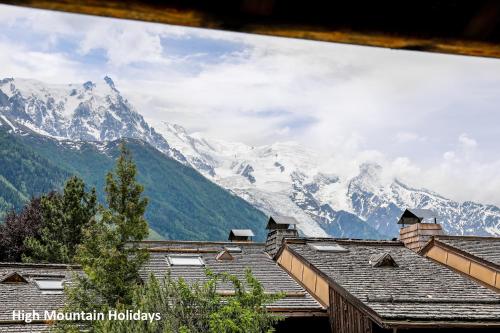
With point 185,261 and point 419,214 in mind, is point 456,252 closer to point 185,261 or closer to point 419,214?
→ point 419,214

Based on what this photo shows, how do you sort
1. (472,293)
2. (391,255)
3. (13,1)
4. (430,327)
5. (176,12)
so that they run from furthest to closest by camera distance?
1. (391,255)
2. (472,293)
3. (430,327)
4. (176,12)
5. (13,1)

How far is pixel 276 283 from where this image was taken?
2411cm

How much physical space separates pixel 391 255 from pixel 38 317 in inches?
589

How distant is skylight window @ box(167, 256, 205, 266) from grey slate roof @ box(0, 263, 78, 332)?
436 centimetres

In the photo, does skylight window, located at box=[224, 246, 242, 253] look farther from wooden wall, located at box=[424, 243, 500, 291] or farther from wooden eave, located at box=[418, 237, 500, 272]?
wooden wall, located at box=[424, 243, 500, 291]

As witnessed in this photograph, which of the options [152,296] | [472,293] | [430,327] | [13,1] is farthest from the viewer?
[472,293]

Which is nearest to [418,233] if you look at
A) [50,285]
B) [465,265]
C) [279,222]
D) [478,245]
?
[478,245]

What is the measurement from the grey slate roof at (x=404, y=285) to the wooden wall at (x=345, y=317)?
0.47 m

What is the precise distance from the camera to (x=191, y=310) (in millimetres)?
14820

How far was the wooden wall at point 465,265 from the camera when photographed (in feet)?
70.2

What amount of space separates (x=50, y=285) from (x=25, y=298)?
1818 mm

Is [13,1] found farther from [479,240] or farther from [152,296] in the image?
[479,240]

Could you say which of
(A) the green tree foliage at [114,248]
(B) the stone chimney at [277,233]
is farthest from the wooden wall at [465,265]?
(A) the green tree foliage at [114,248]

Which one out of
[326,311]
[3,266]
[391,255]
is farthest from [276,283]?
[3,266]
